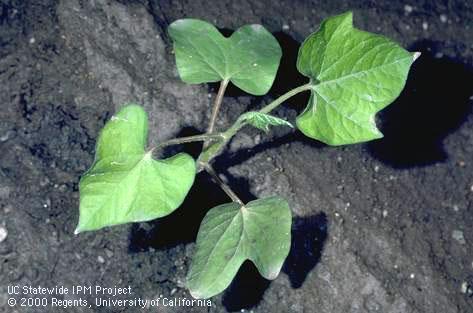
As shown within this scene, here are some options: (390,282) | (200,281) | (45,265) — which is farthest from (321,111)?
(45,265)

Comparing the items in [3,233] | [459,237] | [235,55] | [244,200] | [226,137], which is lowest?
[459,237]

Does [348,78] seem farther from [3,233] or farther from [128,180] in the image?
[3,233]

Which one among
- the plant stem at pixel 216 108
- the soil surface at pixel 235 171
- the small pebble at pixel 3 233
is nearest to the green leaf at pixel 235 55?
the plant stem at pixel 216 108

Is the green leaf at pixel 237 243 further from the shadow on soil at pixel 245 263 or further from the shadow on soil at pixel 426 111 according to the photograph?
the shadow on soil at pixel 426 111

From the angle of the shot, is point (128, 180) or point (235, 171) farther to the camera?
point (235, 171)

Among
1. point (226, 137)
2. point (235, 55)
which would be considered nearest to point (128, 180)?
point (226, 137)
